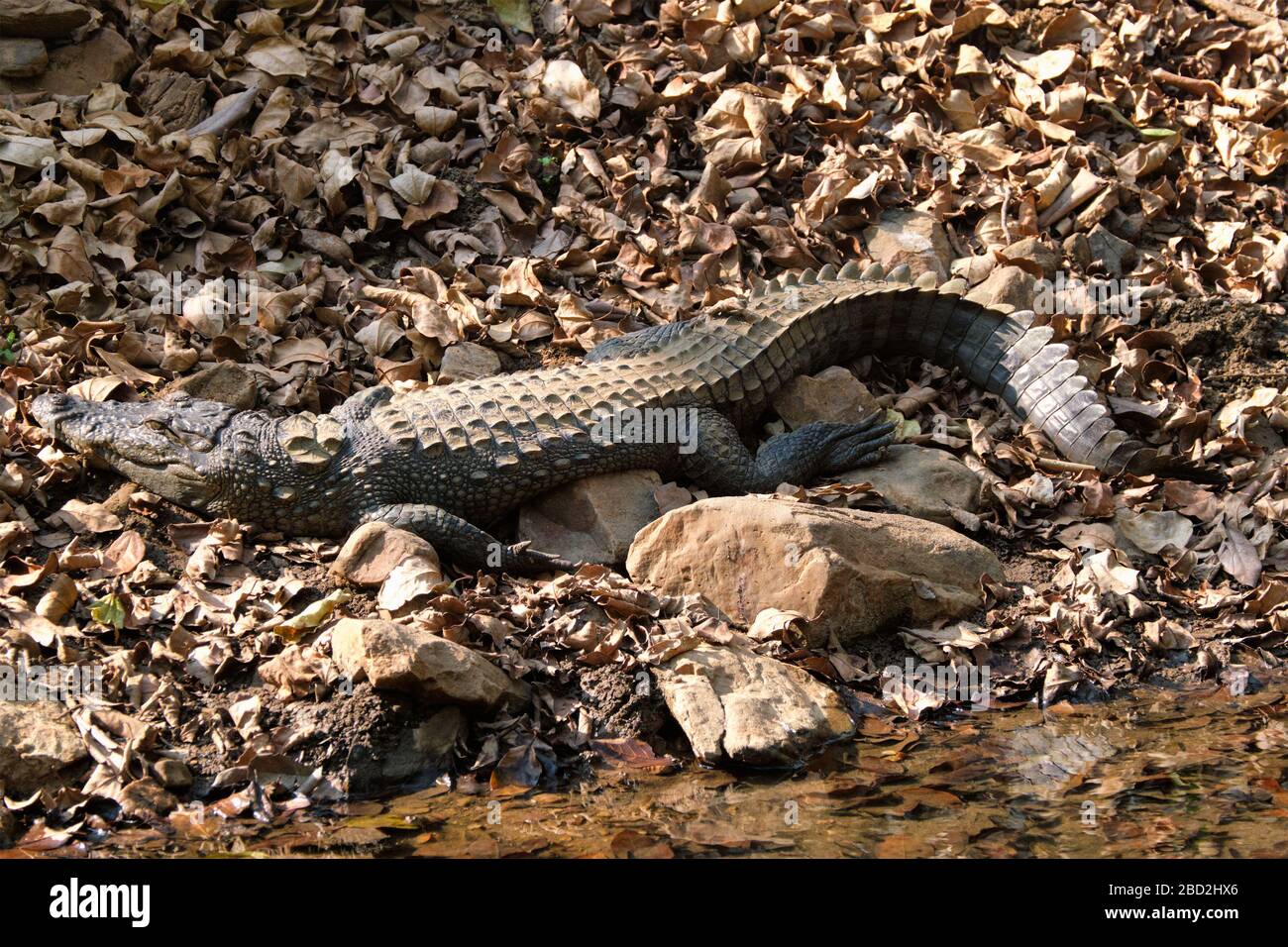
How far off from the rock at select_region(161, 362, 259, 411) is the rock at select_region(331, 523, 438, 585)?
1210mm

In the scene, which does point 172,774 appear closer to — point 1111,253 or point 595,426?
point 595,426


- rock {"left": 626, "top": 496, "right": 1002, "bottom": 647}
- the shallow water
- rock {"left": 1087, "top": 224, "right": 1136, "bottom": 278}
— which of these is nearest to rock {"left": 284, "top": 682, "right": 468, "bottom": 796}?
the shallow water

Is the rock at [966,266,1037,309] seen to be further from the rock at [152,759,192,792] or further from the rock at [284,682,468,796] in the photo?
the rock at [152,759,192,792]

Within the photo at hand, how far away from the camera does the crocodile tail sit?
616 cm

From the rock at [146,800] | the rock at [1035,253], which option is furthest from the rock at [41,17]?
the rock at [1035,253]

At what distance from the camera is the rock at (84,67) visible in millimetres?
7188

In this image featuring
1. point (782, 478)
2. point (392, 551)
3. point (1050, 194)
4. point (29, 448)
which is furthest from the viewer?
point (1050, 194)

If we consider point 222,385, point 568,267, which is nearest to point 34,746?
point 222,385

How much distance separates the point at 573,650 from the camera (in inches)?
189

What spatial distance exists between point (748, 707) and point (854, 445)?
2.05 m

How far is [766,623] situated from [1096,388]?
2.71 meters

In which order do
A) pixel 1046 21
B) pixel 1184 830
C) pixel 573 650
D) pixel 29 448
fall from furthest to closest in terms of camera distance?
pixel 1046 21 → pixel 29 448 → pixel 573 650 → pixel 1184 830

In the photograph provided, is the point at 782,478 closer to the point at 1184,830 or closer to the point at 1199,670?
the point at 1199,670

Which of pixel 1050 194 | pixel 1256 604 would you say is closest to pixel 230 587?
pixel 1256 604
